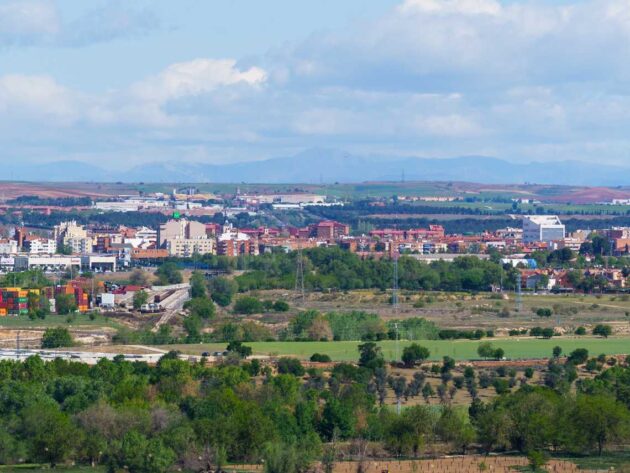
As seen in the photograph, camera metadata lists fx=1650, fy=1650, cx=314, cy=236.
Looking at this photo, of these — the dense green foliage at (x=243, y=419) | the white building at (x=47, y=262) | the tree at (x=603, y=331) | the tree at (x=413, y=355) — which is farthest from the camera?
the white building at (x=47, y=262)

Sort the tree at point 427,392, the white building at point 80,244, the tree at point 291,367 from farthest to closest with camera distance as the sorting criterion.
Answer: the white building at point 80,244 → the tree at point 291,367 → the tree at point 427,392

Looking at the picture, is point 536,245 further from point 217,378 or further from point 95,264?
point 217,378

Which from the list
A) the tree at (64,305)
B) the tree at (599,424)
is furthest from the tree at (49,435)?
the tree at (64,305)

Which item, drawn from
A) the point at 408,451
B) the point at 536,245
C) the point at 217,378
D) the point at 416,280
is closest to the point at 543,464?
the point at 408,451

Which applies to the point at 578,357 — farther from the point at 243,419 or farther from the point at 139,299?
the point at 139,299

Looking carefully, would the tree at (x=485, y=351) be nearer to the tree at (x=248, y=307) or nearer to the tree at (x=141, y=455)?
the tree at (x=248, y=307)

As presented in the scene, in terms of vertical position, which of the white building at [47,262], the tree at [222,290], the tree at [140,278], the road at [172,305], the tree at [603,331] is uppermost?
the tree at [603,331]

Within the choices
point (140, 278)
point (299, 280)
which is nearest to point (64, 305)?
point (299, 280)

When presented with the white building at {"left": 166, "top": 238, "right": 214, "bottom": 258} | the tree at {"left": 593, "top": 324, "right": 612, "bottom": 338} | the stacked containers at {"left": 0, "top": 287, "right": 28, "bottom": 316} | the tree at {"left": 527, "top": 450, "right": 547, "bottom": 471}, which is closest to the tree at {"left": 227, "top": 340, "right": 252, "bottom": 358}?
the tree at {"left": 593, "top": 324, "right": 612, "bottom": 338}

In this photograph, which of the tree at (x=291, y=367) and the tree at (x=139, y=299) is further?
the tree at (x=139, y=299)
